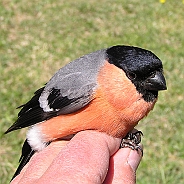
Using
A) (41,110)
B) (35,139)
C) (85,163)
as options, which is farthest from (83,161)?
(41,110)

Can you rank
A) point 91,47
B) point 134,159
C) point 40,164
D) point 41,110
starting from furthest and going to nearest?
point 91,47, point 41,110, point 134,159, point 40,164

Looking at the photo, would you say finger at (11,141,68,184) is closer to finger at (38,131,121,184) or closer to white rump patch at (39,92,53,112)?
finger at (38,131,121,184)

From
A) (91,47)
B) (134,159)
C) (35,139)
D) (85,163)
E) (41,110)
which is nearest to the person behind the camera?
(85,163)

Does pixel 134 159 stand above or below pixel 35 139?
below

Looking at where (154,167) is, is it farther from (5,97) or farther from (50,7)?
(50,7)

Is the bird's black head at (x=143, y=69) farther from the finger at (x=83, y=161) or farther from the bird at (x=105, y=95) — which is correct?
the finger at (x=83, y=161)

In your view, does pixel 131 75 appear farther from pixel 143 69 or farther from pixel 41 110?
pixel 41 110

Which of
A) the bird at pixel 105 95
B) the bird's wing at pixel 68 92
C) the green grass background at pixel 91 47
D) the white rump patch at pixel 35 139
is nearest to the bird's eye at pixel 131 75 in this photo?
the bird at pixel 105 95
